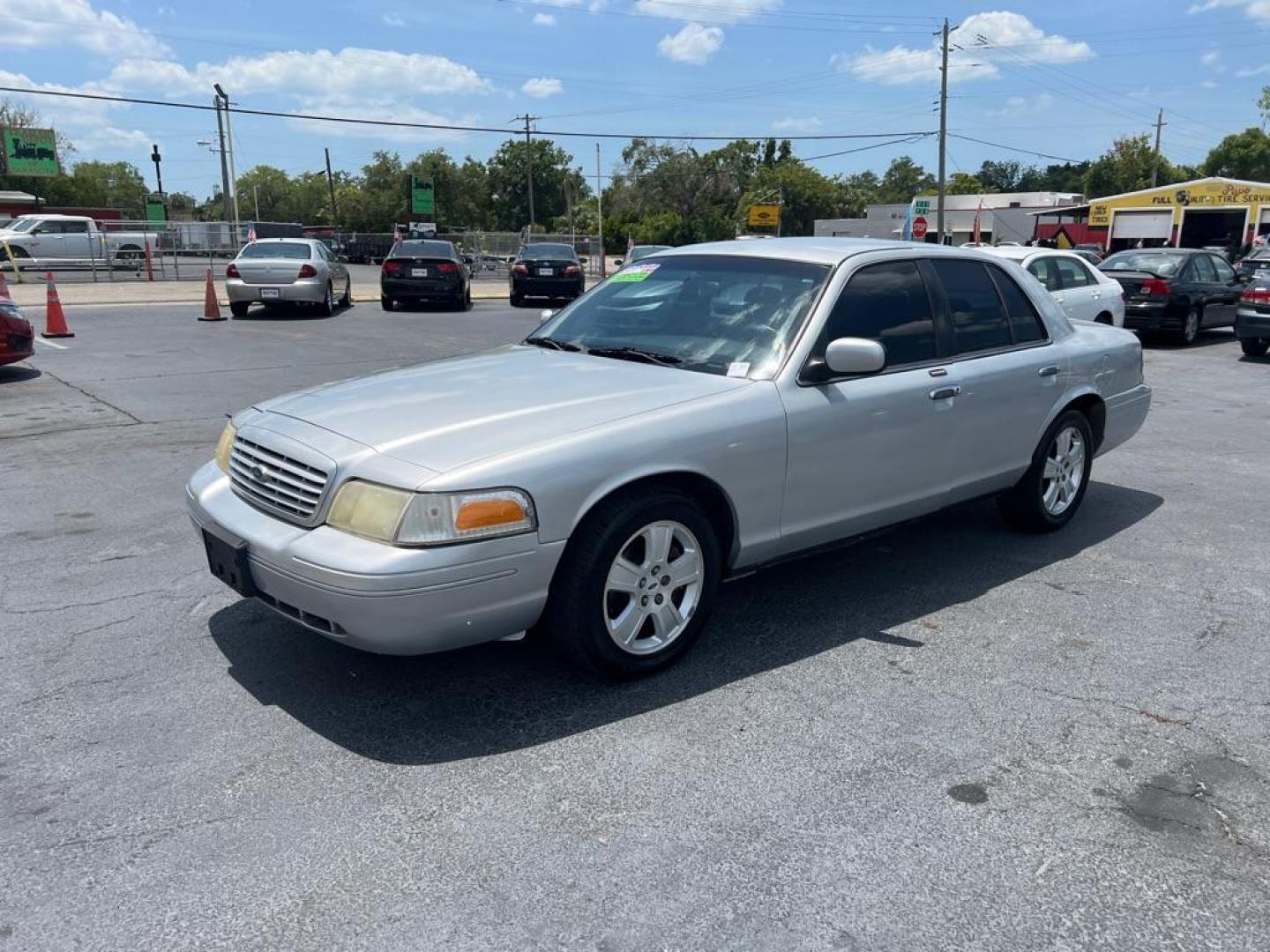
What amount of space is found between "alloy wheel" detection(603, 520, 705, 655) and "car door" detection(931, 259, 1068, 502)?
5.64 ft

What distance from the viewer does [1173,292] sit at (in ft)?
52.4

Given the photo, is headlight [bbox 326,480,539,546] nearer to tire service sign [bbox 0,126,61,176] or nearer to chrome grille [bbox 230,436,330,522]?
chrome grille [bbox 230,436,330,522]

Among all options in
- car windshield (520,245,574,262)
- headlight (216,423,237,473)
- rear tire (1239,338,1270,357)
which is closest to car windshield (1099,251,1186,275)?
rear tire (1239,338,1270,357)

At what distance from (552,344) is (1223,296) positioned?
52.9 feet

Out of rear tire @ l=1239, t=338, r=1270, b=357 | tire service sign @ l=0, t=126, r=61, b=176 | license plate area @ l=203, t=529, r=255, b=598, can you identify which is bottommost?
rear tire @ l=1239, t=338, r=1270, b=357

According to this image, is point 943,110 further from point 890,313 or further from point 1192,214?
point 890,313

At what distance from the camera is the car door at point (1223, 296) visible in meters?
16.9

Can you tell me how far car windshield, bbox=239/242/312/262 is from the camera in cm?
1828

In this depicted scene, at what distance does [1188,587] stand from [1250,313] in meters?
11.5

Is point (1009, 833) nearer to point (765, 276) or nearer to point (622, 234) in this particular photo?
point (765, 276)

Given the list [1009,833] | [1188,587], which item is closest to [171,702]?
[1009,833]

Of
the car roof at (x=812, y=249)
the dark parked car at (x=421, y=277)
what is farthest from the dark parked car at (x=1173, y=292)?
the dark parked car at (x=421, y=277)

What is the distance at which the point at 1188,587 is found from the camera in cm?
504

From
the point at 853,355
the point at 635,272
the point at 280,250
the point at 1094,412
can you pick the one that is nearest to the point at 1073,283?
the point at 1094,412
